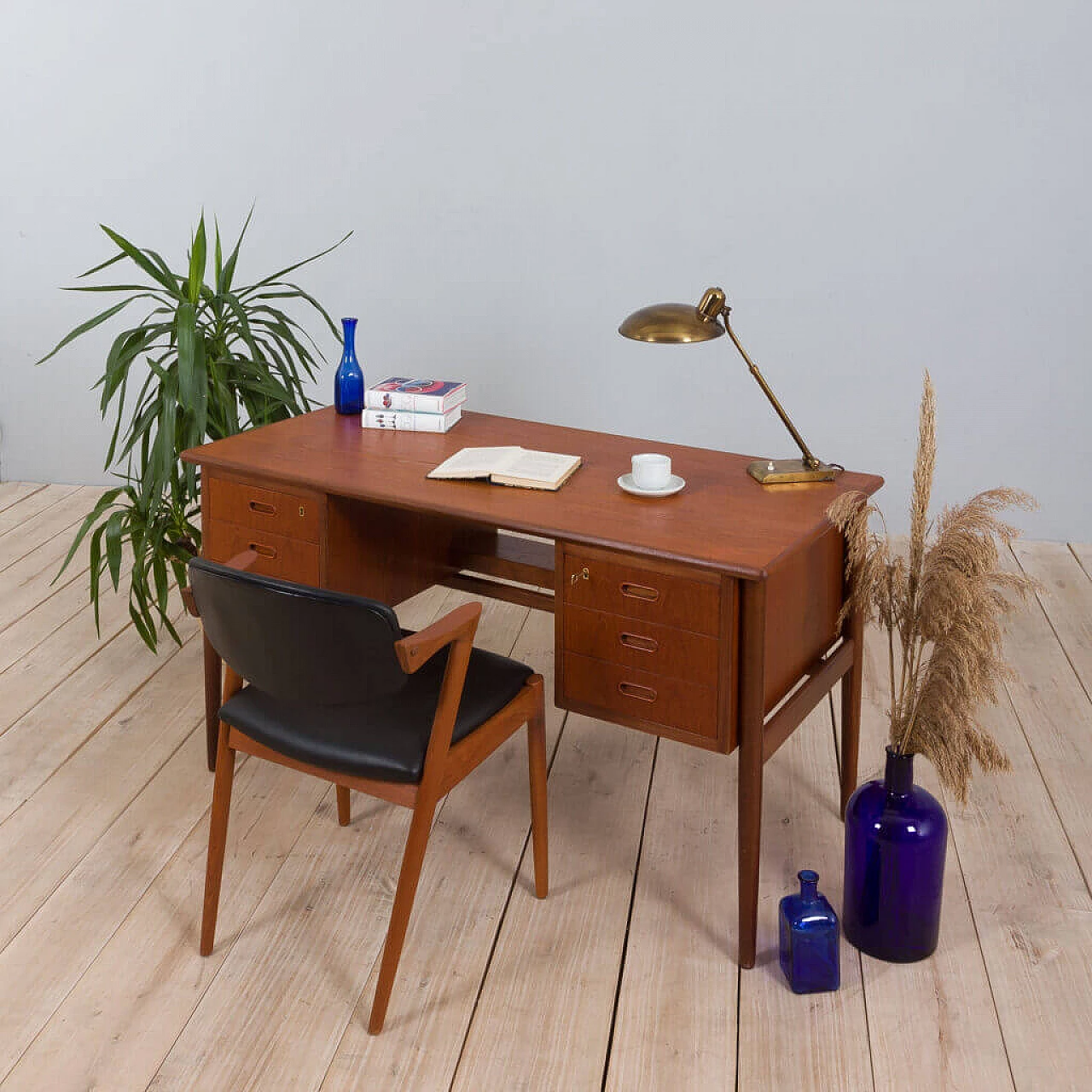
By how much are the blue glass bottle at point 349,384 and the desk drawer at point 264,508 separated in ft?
1.35

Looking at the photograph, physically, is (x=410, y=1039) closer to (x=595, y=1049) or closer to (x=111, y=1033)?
(x=595, y=1049)

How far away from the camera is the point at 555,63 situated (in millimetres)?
4082

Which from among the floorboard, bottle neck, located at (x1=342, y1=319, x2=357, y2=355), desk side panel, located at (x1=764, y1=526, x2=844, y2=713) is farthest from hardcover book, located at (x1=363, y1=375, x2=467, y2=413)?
the floorboard

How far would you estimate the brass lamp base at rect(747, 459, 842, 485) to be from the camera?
241 cm

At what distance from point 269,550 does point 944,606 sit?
4.49 feet

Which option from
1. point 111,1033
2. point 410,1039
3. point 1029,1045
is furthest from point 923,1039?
point 111,1033

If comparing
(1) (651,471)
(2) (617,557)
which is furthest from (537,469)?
(2) (617,557)

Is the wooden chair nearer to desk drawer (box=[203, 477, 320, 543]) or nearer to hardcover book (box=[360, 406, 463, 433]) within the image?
desk drawer (box=[203, 477, 320, 543])

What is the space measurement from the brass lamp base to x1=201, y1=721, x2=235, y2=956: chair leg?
3.66 ft

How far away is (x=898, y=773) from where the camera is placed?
2080 millimetres

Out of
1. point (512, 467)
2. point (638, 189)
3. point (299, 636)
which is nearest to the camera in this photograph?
point (299, 636)

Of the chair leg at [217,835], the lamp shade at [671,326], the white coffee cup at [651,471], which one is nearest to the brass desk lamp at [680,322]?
the lamp shade at [671,326]

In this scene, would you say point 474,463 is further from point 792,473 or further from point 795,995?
point 795,995

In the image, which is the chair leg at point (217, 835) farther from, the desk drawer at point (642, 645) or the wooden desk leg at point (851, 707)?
the wooden desk leg at point (851, 707)
